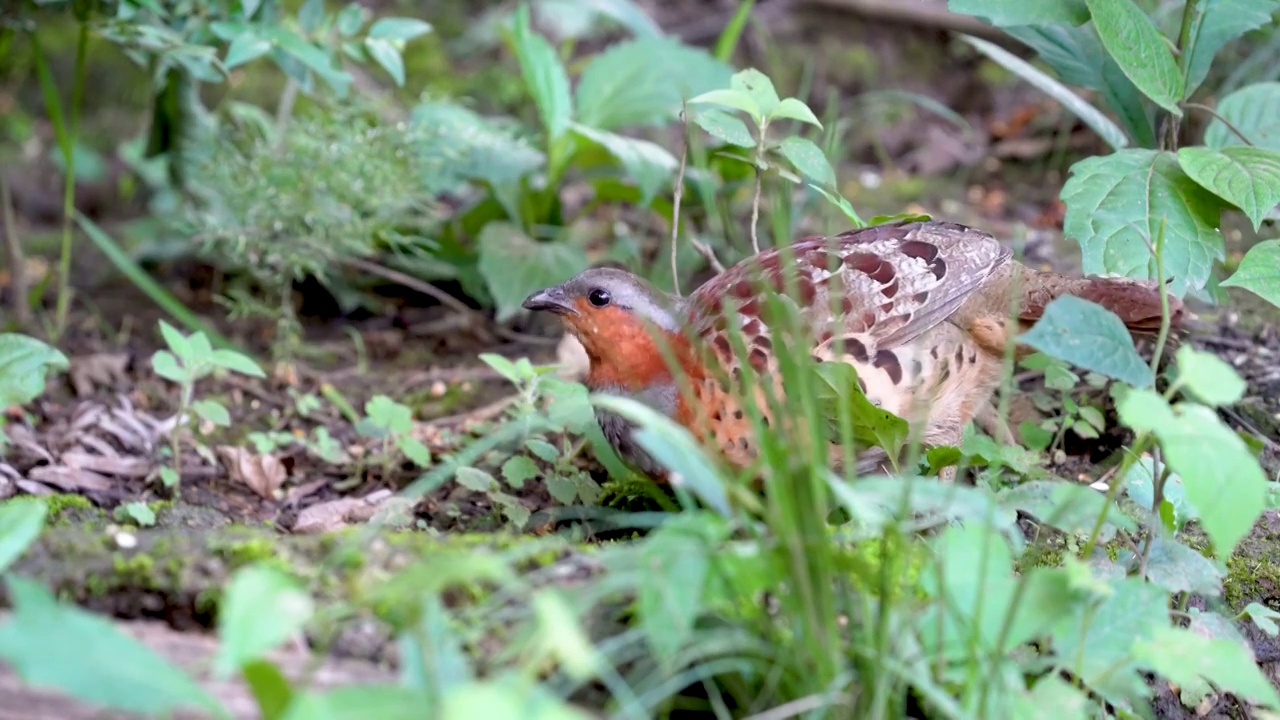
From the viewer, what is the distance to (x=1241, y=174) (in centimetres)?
306

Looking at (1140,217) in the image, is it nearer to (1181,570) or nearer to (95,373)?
(1181,570)

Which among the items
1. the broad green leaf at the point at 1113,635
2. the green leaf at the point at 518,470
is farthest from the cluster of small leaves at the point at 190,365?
the broad green leaf at the point at 1113,635

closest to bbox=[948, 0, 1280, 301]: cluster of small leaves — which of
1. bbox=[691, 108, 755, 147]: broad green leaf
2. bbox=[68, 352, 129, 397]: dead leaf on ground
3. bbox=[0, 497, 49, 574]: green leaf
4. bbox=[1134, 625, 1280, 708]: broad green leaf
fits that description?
bbox=[691, 108, 755, 147]: broad green leaf

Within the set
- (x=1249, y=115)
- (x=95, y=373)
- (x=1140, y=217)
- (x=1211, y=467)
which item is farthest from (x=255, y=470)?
(x=1249, y=115)

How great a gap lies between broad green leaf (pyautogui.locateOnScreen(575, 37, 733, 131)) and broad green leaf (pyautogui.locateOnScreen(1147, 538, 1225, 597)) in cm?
254

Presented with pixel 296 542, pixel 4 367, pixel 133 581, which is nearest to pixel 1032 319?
pixel 296 542

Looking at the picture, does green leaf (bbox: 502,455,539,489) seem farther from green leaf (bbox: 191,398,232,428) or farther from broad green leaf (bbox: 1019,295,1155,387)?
broad green leaf (bbox: 1019,295,1155,387)

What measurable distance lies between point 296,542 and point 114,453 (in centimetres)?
164

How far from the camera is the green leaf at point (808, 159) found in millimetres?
3061

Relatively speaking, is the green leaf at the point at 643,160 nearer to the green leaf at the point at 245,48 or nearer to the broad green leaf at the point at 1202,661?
the green leaf at the point at 245,48

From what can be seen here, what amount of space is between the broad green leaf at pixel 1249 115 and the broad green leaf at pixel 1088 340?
156cm

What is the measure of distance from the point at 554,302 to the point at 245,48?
1.18m

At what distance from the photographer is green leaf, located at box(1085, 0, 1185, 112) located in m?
3.13

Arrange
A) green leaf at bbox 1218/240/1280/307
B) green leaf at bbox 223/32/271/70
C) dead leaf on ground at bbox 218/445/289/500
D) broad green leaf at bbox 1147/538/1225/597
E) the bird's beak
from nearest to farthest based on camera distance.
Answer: broad green leaf at bbox 1147/538/1225/597, green leaf at bbox 1218/240/1280/307, the bird's beak, dead leaf on ground at bbox 218/445/289/500, green leaf at bbox 223/32/271/70
